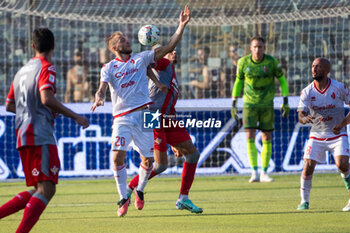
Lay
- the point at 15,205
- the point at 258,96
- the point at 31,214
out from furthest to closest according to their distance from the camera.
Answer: the point at 258,96
the point at 15,205
the point at 31,214

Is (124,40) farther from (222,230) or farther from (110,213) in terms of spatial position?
(222,230)

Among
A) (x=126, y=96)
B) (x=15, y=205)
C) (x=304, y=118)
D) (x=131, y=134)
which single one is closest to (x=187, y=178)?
(x=131, y=134)

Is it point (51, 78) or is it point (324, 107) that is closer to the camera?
point (51, 78)

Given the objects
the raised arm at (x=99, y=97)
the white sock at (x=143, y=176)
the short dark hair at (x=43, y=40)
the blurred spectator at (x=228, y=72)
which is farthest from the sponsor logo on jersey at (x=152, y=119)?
the blurred spectator at (x=228, y=72)

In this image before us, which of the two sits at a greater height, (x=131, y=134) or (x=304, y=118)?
(x=304, y=118)

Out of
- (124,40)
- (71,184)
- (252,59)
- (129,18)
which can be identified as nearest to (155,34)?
(124,40)

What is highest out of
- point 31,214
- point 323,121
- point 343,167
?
point 323,121

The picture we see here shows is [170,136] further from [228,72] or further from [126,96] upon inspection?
[228,72]

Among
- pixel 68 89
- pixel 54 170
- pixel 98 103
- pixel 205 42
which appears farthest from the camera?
pixel 205 42

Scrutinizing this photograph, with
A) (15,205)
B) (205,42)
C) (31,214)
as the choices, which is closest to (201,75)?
(205,42)

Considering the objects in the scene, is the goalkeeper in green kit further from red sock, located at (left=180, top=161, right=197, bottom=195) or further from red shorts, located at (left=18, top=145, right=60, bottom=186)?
red shorts, located at (left=18, top=145, right=60, bottom=186)

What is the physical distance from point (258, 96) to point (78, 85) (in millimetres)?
4520

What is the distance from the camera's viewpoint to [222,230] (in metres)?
6.45

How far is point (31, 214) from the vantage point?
5418 millimetres
